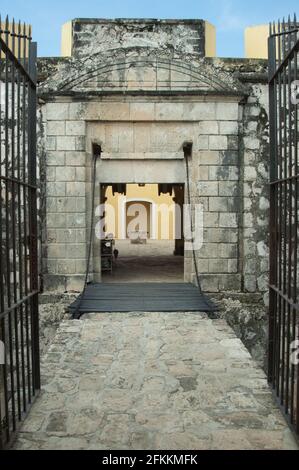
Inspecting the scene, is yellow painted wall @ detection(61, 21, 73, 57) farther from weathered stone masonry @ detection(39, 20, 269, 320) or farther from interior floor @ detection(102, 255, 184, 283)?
interior floor @ detection(102, 255, 184, 283)

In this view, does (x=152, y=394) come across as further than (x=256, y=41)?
No

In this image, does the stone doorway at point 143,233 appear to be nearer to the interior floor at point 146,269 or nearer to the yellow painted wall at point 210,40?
the interior floor at point 146,269

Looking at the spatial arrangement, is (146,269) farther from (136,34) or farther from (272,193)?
(272,193)

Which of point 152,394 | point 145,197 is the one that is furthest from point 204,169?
point 145,197

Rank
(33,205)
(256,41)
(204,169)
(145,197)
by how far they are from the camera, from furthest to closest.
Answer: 1. (145,197)
2. (256,41)
3. (204,169)
4. (33,205)

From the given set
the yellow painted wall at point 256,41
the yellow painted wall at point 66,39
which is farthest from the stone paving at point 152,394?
the yellow painted wall at point 256,41

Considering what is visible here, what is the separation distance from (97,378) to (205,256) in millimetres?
3403

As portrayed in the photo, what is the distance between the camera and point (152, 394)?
3.43 m

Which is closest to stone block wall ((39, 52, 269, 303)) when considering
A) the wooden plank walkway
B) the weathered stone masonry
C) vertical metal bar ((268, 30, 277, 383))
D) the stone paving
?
the weathered stone masonry

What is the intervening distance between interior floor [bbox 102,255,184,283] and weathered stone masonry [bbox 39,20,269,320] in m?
1.17

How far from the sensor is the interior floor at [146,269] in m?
7.86

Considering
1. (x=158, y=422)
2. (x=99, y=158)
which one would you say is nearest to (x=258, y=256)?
(x=99, y=158)

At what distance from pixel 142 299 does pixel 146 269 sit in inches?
110
